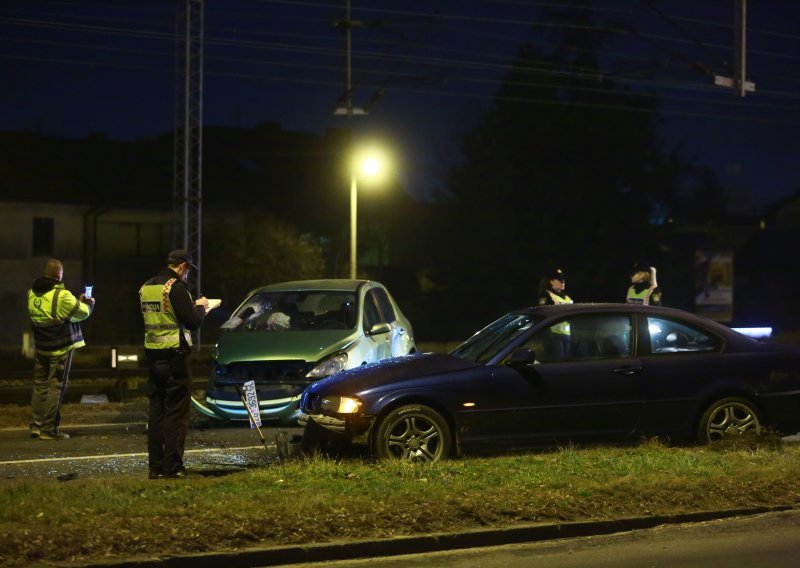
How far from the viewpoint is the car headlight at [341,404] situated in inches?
356

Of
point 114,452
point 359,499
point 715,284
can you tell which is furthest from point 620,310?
point 715,284

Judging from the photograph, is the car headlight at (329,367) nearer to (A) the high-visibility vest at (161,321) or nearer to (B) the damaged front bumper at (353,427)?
(B) the damaged front bumper at (353,427)

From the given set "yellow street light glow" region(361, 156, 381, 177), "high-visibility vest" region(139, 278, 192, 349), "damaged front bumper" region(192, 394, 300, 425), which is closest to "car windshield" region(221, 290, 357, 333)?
"damaged front bumper" region(192, 394, 300, 425)

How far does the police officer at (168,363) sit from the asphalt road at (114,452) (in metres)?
0.47

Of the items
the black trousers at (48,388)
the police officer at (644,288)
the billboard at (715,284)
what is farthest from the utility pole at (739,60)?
the billboard at (715,284)

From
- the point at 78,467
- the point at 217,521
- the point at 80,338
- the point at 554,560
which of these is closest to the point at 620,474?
the point at 554,560

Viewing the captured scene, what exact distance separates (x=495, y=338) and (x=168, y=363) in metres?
3.04

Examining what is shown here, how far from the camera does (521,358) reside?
9.34 m

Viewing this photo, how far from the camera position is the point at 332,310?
13031 millimetres

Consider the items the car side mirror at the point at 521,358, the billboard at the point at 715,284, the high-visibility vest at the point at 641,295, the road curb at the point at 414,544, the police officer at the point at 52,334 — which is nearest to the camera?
the road curb at the point at 414,544

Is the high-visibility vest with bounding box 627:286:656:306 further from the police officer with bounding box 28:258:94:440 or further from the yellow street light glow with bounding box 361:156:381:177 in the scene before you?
the yellow street light glow with bounding box 361:156:381:177

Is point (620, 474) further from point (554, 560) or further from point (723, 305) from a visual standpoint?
point (723, 305)

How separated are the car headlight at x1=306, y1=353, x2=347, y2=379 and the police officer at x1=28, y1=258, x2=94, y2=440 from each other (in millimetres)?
2416

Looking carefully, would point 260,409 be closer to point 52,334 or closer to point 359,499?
point 52,334
